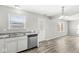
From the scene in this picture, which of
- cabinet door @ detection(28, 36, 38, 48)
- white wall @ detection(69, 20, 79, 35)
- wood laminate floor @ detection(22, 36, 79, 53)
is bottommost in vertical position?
wood laminate floor @ detection(22, 36, 79, 53)

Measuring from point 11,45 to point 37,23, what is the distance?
11.1 feet

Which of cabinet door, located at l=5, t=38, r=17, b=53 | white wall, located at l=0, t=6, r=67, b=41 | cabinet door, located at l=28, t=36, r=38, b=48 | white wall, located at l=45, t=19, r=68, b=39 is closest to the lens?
cabinet door, located at l=5, t=38, r=17, b=53

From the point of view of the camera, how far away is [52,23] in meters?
9.20

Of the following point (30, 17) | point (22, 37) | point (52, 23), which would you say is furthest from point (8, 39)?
point (52, 23)

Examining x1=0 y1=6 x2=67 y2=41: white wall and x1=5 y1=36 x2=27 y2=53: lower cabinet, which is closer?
x1=5 y1=36 x2=27 y2=53: lower cabinet

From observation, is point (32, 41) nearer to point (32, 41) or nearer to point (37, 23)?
point (32, 41)

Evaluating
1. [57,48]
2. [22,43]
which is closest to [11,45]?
[22,43]

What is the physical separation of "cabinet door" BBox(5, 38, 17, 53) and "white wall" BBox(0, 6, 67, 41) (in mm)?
714

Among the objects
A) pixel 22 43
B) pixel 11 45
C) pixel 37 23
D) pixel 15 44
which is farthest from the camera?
pixel 37 23

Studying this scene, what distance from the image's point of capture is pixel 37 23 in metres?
7.09

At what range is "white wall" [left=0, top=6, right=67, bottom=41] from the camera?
454 cm

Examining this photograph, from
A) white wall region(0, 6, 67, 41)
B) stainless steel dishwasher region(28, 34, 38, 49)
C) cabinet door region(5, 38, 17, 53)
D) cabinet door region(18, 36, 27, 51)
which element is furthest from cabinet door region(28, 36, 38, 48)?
cabinet door region(5, 38, 17, 53)

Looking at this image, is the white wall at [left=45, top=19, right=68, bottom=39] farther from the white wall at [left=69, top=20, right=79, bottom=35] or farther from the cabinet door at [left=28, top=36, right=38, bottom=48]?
the cabinet door at [left=28, top=36, right=38, bottom=48]
